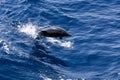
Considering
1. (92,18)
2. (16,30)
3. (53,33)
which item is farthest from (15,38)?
(92,18)

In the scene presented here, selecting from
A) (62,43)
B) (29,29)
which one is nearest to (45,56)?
(62,43)

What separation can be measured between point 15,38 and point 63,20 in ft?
14.7

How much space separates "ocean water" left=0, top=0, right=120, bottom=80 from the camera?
69.6 ft

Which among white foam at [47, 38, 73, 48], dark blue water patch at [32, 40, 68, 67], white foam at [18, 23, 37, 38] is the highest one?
white foam at [18, 23, 37, 38]

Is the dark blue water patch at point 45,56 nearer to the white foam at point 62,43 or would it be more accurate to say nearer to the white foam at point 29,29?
the white foam at point 62,43

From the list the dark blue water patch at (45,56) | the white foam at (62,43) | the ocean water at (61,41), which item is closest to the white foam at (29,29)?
the ocean water at (61,41)

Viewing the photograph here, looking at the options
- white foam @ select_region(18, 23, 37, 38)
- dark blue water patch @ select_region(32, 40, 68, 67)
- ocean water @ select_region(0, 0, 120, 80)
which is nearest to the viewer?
ocean water @ select_region(0, 0, 120, 80)

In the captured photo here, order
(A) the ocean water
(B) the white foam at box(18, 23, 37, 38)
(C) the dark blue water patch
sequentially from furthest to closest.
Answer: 1. (B) the white foam at box(18, 23, 37, 38)
2. (C) the dark blue water patch
3. (A) the ocean water

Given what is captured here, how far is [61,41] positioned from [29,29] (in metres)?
2.65

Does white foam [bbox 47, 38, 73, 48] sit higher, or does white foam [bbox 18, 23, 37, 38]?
white foam [bbox 18, 23, 37, 38]

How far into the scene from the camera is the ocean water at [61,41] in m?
21.2

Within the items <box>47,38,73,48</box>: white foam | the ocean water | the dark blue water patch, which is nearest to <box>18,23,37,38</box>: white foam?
the ocean water

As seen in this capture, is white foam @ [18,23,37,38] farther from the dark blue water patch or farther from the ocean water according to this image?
the dark blue water patch

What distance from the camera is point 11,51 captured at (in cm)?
2284
